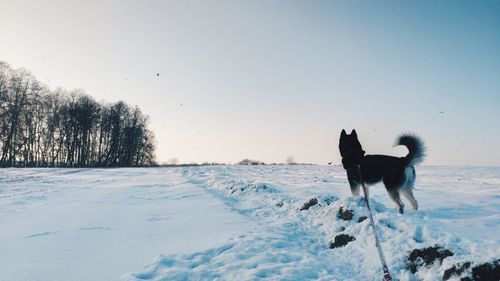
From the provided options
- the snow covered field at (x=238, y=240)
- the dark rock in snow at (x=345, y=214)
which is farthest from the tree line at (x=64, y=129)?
the dark rock in snow at (x=345, y=214)

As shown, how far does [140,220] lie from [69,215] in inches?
80.2

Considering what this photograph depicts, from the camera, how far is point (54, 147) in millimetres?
53469

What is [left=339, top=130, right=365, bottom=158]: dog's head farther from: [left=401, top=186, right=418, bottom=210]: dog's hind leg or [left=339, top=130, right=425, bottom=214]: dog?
[left=401, top=186, right=418, bottom=210]: dog's hind leg

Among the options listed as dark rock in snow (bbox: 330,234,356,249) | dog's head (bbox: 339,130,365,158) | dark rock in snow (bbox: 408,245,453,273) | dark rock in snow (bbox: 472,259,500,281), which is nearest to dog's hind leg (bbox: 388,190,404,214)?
dog's head (bbox: 339,130,365,158)

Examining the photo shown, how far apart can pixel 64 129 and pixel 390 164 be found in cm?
5494

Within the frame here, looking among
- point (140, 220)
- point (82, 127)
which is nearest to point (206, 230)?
point (140, 220)

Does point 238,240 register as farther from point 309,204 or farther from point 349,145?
point 309,204

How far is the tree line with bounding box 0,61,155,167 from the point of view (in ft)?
140

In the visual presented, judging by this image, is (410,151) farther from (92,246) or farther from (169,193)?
(169,193)

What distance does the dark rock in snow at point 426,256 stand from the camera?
14.1ft

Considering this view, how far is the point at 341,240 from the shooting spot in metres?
5.98

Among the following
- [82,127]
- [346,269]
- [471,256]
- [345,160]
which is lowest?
[346,269]

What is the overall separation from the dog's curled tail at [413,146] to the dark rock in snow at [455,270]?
11.8 feet

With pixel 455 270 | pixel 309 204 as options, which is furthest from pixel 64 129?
pixel 455 270
